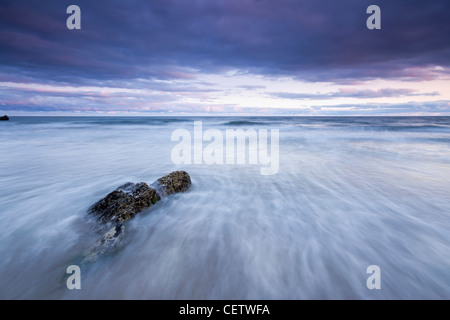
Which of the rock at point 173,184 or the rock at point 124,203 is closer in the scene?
the rock at point 124,203

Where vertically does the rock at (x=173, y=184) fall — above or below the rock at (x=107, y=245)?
above

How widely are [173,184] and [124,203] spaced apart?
50.1 inches

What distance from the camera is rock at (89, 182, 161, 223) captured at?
336 centimetres

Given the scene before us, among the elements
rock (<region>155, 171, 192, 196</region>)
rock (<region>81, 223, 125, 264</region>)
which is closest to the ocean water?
rock (<region>81, 223, 125, 264</region>)

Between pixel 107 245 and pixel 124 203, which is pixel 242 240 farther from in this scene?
pixel 124 203

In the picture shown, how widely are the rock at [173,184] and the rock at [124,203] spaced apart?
358 millimetres

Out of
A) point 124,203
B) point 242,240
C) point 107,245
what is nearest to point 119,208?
point 124,203

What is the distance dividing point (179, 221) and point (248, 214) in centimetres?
131

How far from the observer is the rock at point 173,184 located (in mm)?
4402

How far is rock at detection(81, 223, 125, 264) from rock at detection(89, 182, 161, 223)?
1.42 feet

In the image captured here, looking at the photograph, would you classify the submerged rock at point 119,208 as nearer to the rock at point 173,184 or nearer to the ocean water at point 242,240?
the rock at point 173,184

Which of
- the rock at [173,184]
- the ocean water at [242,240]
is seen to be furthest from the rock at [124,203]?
the rock at [173,184]

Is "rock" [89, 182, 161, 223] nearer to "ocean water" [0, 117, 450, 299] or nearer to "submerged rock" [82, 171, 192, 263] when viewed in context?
"submerged rock" [82, 171, 192, 263]

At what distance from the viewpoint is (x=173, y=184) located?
4.64 meters
